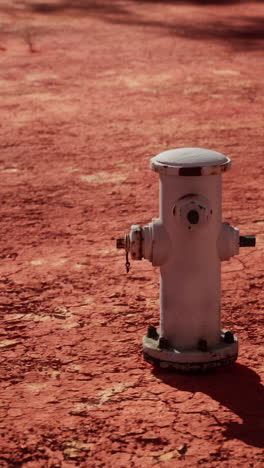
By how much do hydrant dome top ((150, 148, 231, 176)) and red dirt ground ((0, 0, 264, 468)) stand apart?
0.79 m

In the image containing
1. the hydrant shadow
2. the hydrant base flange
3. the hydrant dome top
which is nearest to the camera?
the hydrant shadow

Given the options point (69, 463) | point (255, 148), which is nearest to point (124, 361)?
point (69, 463)

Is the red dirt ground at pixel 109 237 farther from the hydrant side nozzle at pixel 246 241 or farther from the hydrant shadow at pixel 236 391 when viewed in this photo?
the hydrant side nozzle at pixel 246 241

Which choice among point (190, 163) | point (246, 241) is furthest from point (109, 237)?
point (190, 163)

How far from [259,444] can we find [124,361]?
2.62 ft

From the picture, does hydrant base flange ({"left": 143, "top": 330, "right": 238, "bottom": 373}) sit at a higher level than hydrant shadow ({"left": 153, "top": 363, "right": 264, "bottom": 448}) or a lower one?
higher

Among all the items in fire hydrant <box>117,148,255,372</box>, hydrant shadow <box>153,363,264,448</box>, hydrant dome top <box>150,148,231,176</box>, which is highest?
hydrant dome top <box>150,148,231,176</box>

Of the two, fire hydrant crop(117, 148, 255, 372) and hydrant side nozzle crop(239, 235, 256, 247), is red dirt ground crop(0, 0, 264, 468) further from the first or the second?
hydrant side nozzle crop(239, 235, 256, 247)

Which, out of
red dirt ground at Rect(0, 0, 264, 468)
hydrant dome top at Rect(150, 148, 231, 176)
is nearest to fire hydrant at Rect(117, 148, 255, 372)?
hydrant dome top at Rect(150, 148, 231, 176)

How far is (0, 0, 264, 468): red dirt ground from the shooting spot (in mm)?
2842

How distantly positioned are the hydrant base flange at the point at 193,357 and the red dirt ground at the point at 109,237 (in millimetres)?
48

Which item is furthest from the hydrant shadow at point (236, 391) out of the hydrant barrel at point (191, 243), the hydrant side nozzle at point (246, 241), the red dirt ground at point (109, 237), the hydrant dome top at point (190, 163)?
the hydrant dome top at point (190, 163)

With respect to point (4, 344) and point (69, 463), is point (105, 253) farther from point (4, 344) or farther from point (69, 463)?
point (69, 463)

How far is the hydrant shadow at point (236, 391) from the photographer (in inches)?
111
